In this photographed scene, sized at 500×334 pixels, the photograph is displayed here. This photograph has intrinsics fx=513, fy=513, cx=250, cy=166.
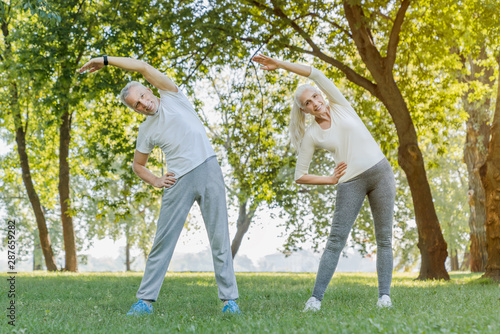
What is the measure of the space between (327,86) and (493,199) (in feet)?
22.2

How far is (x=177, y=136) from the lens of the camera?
535cm

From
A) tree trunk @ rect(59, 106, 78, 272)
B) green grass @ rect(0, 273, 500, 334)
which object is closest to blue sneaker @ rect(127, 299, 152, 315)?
green grass @ rect(0, 273, 500, 334)

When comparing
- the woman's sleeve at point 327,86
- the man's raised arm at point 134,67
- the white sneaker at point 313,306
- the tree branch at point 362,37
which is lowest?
the white sneaker at point 313,306

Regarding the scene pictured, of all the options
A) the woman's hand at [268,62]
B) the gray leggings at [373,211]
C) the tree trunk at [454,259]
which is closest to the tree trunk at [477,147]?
the gray leggings at [373,211]

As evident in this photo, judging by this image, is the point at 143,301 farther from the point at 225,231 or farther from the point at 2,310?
the point at 2,310

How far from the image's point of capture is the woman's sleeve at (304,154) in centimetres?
559

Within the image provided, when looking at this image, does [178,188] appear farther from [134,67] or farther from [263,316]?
[263,316]

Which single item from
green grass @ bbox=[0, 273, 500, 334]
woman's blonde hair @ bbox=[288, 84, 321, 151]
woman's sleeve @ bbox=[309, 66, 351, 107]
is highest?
woman's sleeve @ bbox=[309, 66, 351, 107]

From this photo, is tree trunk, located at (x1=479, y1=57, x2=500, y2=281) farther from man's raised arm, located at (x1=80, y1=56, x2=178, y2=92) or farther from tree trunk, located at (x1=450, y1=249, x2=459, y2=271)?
tree trunk, located at (x1=450, y1=249, x2=459, y2=271)

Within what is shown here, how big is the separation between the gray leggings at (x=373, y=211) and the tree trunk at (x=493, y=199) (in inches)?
239

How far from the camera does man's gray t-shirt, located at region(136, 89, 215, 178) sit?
5.32 metres

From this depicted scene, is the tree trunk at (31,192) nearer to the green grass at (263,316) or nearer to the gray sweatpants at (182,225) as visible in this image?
the green grass at (263,316)

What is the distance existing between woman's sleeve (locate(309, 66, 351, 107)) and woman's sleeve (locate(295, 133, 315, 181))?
489 mm

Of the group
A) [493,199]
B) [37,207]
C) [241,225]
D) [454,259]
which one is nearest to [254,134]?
[493,199]
